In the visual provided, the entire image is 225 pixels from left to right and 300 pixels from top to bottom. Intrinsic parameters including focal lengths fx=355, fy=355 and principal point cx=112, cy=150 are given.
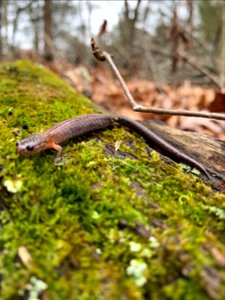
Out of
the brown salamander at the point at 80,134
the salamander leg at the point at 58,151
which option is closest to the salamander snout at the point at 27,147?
the brown salamander at the point at 80,134

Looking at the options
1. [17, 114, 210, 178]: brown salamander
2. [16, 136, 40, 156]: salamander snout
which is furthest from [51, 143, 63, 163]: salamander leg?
[16, 136, 40, 156]: salamander snout

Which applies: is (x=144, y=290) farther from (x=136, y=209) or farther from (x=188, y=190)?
(x=188, y=190)

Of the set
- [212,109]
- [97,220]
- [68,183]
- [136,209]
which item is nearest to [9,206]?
[68,183]

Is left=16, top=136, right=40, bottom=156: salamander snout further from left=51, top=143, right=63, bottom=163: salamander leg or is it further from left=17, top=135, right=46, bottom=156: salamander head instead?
left=51, top=143, right=63, bottom=163: salamander leg

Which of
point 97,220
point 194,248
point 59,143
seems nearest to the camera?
point 194,248

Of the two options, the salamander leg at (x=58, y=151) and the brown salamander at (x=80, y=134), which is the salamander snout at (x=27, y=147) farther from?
the salamander leg at (x=58, y=151)

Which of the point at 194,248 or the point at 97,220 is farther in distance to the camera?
the point at 97,220
